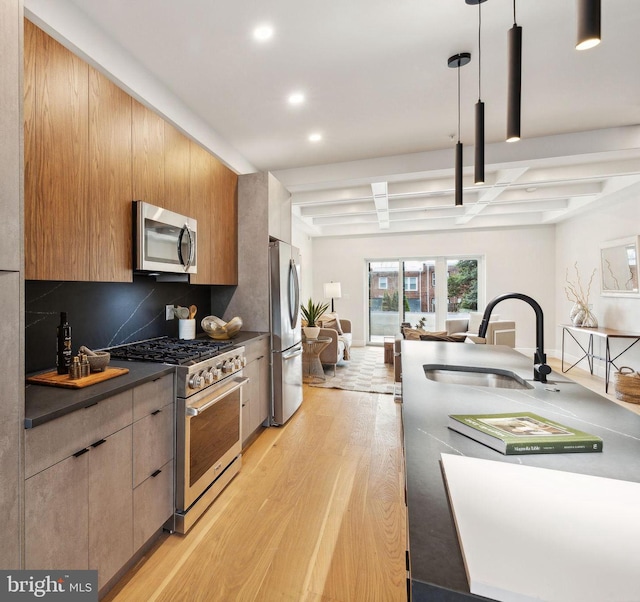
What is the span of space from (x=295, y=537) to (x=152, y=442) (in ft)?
3.01

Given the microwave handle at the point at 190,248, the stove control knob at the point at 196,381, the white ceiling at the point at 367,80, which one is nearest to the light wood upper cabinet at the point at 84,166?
the microwave handle at the point at 190,248

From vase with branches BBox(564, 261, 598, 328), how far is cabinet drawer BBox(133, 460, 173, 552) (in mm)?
5782

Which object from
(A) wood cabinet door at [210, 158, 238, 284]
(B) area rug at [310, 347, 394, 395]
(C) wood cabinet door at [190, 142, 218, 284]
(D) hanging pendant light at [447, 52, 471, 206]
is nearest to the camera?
(D) hanging pendant light at [447, 52, 471, 206]

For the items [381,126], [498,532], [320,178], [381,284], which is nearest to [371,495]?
[498,532]

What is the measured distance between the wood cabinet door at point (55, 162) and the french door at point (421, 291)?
253 inches

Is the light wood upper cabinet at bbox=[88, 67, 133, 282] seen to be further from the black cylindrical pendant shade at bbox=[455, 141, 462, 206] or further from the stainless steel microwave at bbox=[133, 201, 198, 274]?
the black cylindrical pendant shade at bbox=[455, 141, 462, 206]

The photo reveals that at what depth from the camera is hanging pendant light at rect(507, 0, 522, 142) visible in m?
1.08

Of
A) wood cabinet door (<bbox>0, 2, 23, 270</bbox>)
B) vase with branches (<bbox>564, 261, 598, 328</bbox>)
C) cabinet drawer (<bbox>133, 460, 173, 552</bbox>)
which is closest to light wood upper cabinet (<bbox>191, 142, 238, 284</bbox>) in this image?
cabinet drawer (<bbox>133, 460, 173, 552</bbox>)

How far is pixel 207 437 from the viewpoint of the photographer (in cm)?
203

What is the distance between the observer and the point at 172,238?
90.0 inches

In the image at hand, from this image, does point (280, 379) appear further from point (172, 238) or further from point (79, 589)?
point (79, 589)

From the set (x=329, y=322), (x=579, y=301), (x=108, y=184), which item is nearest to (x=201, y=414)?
(x=108, y=184)

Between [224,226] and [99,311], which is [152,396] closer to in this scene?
[99,311]

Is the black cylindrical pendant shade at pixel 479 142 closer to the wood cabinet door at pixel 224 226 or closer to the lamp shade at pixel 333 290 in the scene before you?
the wood cabinet door at pixel 224 226
